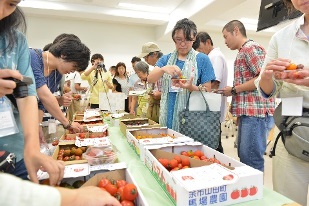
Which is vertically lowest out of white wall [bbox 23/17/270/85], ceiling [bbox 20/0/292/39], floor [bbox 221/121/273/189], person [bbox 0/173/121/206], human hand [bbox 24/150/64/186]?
floor [bbox 221/121/273/189]

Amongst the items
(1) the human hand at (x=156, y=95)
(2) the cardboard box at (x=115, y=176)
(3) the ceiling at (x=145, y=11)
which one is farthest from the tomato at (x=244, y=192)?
(3) the ceiling at (x=145, y=11)

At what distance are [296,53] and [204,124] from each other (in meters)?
0.70

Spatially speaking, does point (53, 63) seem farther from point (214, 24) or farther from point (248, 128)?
point (214, 24)

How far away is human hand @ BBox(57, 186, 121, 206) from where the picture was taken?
46cm

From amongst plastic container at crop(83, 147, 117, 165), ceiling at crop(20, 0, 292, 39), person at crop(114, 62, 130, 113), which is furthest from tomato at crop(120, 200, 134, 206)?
ceiling at crop(20, 0, 292, 39)

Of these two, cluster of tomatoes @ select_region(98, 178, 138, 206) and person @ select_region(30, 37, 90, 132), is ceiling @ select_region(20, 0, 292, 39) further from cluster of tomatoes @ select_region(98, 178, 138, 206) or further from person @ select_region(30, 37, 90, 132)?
cluster of tomatoes @ select_region(98, 178, 138, 206)

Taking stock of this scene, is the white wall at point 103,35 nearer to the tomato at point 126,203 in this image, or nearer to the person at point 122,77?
the person at point 122,77

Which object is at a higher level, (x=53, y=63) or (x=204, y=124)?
(x=53, y=63)

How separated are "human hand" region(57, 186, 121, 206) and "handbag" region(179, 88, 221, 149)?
106cm

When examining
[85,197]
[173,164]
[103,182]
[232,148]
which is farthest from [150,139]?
[232,148]

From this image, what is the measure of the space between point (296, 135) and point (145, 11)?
5931 mm

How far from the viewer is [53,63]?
5.56 feet

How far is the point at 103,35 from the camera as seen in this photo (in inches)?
275

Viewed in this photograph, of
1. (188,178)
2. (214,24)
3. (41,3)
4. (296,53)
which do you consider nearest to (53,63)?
(188,178)
